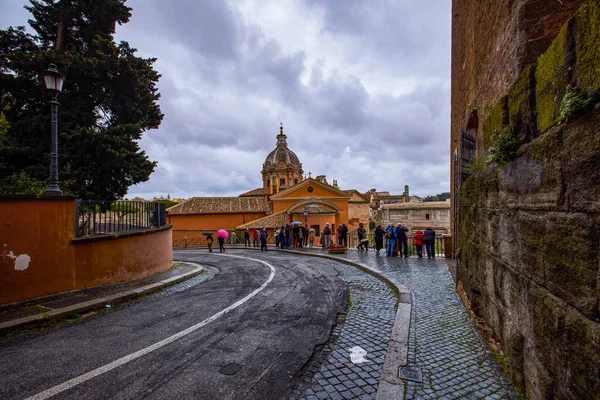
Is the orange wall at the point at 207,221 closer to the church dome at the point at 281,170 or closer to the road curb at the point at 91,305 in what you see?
the church dome at the point at 281,170

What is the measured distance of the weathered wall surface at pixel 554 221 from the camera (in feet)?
6.01

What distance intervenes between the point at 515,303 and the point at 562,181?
1487 mm

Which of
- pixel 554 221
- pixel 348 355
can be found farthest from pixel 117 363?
pixel 554 221

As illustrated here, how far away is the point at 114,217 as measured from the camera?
30.8 ft

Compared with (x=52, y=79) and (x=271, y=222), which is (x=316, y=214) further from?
(x=52, y=79)

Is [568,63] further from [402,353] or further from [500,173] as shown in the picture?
[402,353]

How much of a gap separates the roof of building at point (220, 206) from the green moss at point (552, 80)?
1431 inches

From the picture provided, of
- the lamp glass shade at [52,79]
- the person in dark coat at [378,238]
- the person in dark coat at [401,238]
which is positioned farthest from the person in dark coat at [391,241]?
the lamp glass shade at [52,79]

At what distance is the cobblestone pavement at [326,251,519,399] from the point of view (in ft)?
10.3

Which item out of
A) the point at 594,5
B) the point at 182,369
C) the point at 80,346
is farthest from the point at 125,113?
the point at 594,5

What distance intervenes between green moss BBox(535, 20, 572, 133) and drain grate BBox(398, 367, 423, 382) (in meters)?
2.75

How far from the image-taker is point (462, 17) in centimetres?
967

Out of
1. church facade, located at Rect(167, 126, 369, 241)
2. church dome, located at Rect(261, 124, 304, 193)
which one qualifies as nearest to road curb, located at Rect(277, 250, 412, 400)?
church facade, located at Rect(167, 126, 369, 241)

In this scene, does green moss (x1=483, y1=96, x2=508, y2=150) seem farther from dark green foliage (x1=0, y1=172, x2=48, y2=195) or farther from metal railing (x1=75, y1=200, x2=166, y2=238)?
dark green foliage (x1=0, y1=172, x2=48, y2=195)
